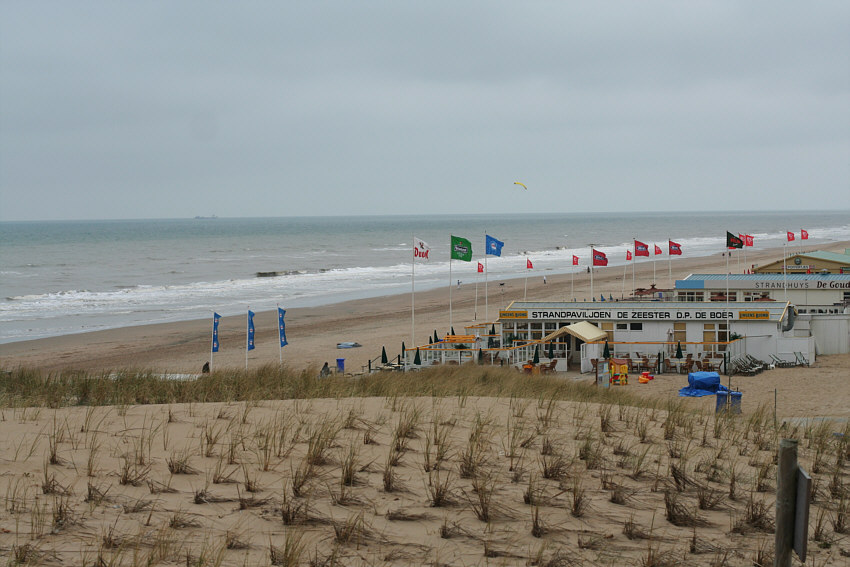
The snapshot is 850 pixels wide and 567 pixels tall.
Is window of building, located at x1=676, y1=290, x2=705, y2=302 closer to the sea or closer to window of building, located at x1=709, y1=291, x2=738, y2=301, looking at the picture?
window of building, located at x1=709, y1=291, x2=738, y2=301

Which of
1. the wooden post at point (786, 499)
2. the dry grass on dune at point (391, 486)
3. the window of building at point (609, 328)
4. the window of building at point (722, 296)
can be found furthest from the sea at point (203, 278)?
the wooden post at point (786, 499)

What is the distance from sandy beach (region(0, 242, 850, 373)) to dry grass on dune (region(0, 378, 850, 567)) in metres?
14.0

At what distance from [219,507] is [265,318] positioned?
39.0 m

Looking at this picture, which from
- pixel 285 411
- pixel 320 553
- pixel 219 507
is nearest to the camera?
pixel 320 553

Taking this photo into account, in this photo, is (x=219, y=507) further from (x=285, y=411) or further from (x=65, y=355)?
(x=65, y=355)

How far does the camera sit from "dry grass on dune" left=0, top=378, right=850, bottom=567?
213 inches

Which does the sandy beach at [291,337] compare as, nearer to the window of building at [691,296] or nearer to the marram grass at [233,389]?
the window of building at [691,296]

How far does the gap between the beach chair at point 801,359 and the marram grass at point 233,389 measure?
15869 mm

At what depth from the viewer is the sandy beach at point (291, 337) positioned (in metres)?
30.3

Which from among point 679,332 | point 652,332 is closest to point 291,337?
point 652,332

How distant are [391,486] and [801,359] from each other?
75.3 ft

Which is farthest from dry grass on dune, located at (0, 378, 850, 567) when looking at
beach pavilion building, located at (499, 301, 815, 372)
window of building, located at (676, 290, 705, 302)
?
window of building, located at (676, 290, 705, 302)

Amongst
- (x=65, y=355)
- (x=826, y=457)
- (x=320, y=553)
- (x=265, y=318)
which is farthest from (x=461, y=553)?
(x=265, y=318)

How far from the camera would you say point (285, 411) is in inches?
344
